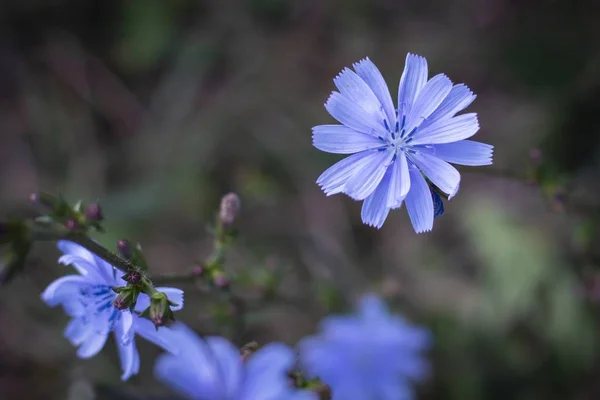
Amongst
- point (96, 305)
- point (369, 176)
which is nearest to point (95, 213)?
point (96, 305)

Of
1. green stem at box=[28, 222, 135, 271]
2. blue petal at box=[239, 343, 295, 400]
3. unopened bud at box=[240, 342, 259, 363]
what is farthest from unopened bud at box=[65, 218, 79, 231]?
blue petal at box=[239, 343, 295, 400]

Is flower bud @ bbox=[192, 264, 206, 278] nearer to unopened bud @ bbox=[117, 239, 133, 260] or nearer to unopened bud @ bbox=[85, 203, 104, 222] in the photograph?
unopened bud @ bbox=[117, 239, 133, 260]

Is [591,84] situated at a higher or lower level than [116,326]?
higher

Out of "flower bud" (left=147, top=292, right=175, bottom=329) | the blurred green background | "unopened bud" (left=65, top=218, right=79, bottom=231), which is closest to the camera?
"flower bud" (left=147, top=292, right=175, bottom=329)

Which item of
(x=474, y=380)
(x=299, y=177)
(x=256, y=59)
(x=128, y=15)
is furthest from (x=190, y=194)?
(x=474, y=380)

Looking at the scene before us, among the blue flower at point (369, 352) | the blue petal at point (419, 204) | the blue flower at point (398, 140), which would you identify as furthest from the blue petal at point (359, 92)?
the blue flower at point (369, 352)

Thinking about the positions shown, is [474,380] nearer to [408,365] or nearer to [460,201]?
[408,365]

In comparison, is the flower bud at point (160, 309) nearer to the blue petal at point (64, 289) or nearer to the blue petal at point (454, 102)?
the blue petal at point (64, 289)
